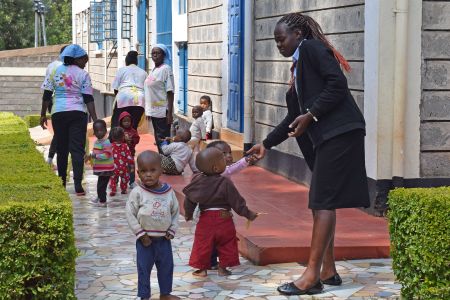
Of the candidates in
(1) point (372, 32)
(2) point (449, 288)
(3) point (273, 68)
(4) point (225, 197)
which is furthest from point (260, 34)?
(2) point (449, 288)

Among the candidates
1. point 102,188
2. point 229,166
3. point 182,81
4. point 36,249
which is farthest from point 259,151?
point 182,81

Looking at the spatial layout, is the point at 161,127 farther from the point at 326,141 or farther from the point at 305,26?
the point at 326,141

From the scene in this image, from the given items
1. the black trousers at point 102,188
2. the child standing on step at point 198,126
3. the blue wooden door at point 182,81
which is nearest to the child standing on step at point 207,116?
the child standing on step at point 198,126

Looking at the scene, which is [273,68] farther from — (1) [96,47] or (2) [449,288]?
(1) [96,47]

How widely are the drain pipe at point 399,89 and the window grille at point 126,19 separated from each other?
1755 centimetres

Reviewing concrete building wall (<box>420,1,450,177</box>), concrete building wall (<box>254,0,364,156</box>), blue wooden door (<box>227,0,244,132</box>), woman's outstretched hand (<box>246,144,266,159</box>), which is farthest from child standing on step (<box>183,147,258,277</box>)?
blue wooden door (<box>227,0,244,132</box>)

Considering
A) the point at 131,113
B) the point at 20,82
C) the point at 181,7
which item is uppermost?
the point at 181,7

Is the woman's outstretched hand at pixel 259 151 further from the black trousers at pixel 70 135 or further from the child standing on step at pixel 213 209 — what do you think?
the black trousers at pixel 70 135

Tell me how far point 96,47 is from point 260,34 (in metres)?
21.0

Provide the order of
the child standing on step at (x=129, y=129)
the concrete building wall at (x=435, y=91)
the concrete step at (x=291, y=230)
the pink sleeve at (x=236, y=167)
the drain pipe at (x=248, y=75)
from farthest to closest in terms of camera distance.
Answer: the drain pipe at (x=248, y=75) → the child standing on step at (x=129, y=129) → the concrete building wall at (x=435, y=91) → the concrete step at (x=291, y=230) → the pink sleeve at (x=236, y=167)

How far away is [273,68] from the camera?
13.6 m

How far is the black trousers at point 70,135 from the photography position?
39.3 ft

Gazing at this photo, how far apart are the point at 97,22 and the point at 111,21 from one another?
3557 millimetres

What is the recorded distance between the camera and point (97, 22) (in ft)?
109
